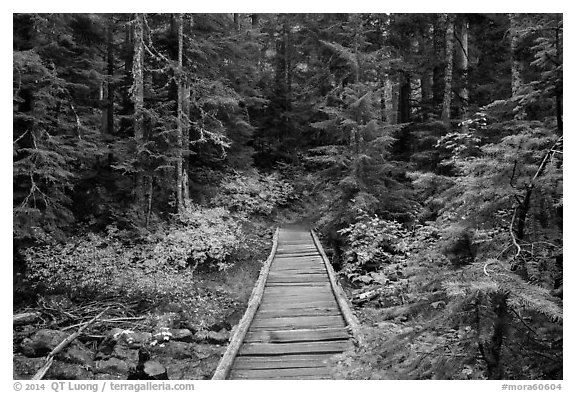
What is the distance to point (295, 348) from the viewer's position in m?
5.36

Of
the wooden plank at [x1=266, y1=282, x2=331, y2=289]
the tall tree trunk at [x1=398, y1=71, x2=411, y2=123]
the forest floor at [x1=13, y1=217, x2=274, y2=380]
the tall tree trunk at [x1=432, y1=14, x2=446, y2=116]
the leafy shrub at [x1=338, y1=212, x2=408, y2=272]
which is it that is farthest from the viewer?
the tall tree trunk at [x1=398, y1=71, x2=411, y2=123]

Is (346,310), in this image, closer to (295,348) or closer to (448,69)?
(295,348)

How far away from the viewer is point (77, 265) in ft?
32.0

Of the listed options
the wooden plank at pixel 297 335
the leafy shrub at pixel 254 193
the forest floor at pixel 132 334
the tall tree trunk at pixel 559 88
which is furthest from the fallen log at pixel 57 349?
the leafy shrub at pixel 254 193

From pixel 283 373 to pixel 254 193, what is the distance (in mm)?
13413

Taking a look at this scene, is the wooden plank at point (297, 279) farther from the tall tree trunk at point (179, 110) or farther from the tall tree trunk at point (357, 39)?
the tall tree trunk at point (357, 39)

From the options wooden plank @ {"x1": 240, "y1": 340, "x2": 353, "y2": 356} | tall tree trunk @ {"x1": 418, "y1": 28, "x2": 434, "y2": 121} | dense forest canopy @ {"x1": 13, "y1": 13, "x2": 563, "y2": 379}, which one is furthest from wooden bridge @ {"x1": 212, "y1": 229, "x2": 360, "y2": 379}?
tall tree trunk @ {"x1": 418, "y1": 28, "x2": 434, "y2": 121}

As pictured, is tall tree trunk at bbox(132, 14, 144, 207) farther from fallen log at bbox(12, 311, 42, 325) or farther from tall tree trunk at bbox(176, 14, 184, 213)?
fallen log at bbox(12, 311, 42, 325)

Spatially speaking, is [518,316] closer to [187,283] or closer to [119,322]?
[119,322]

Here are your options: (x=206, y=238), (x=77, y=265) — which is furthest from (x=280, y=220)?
(x=77, y=265)

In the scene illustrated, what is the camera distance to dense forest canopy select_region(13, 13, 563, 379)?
7.86 ft

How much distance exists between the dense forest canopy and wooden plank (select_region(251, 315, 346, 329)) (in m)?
0.59

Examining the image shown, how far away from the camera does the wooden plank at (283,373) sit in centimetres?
470
